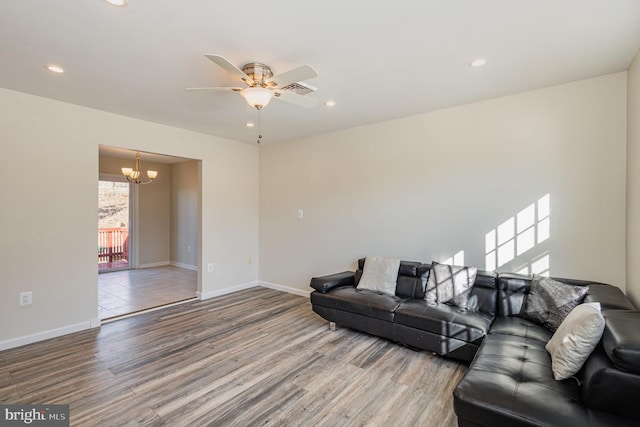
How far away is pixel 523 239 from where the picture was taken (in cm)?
310

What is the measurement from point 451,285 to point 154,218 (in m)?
7.12

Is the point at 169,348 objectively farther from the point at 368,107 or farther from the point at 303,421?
the point at 368,107

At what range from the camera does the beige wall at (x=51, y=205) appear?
304cm

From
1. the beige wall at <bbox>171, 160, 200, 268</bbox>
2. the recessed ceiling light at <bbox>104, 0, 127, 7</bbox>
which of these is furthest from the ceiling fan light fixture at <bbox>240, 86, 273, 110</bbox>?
the beige wall at <bbox>171, 160, 200, 268</bbox>

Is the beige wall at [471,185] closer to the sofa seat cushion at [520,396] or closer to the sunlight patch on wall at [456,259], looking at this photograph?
the sunlight patch on wall at [456,259]

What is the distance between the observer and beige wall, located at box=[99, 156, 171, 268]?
284 inches

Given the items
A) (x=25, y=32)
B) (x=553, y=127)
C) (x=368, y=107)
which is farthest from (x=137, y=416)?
(x=553, y=127)

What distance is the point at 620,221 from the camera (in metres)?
2.66

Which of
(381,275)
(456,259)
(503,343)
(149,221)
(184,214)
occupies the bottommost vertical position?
(503,343)

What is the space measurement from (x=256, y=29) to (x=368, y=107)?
1800mm

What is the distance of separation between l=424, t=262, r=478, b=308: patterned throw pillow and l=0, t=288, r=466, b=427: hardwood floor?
581 millimetres

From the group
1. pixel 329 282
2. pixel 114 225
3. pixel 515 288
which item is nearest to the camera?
pixel 515 288

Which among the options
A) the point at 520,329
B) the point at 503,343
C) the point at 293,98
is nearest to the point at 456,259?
the point at 520,329

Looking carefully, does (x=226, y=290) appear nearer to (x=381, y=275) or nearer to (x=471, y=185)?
(x=381, y=275)
